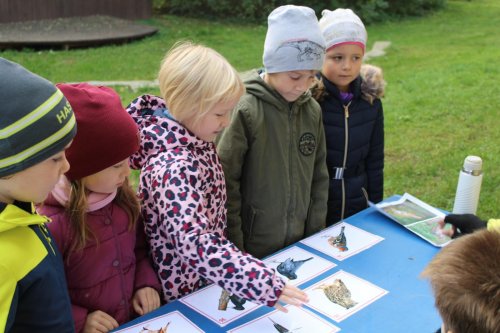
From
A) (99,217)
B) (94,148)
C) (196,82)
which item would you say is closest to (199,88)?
(196,82)

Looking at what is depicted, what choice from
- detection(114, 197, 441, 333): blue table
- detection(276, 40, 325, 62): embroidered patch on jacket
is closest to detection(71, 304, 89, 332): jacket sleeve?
detection(114, 197, 441, 333): blue table

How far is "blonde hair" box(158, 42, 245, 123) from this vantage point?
1.78m

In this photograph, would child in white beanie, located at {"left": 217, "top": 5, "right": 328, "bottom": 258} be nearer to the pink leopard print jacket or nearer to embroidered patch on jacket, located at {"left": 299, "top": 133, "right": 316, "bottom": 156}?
embroidered patch on jacket, located at {"left": 299, "top": 133, "right": 316, "bottom": 156}

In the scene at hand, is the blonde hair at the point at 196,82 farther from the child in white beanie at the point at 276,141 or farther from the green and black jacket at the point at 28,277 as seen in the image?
the green and black jacket at the point at 28,277

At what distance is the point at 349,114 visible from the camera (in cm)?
266

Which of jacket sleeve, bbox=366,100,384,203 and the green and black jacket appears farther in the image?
jacket sleeve, bbox=366,100,384,203

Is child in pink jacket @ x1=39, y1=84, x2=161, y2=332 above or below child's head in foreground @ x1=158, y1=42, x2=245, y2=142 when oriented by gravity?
below

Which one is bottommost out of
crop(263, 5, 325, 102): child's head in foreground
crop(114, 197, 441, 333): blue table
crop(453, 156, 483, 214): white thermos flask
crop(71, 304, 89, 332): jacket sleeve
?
crop(114, 197, 441, 333): blue table

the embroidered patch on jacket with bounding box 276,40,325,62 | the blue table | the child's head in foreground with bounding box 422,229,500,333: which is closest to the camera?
the child's head in foreground with bounding box 422,229,500,333

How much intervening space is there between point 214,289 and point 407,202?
1258 millimetres

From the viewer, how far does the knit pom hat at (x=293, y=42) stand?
86.3 inches

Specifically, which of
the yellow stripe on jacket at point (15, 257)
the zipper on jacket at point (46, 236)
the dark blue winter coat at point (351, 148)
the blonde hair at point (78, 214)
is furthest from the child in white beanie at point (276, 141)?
the yellow stripe on jacket at point (15, 257)

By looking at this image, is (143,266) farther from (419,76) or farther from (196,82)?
(419,76)

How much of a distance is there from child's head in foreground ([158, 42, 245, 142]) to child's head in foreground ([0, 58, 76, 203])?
50cm
